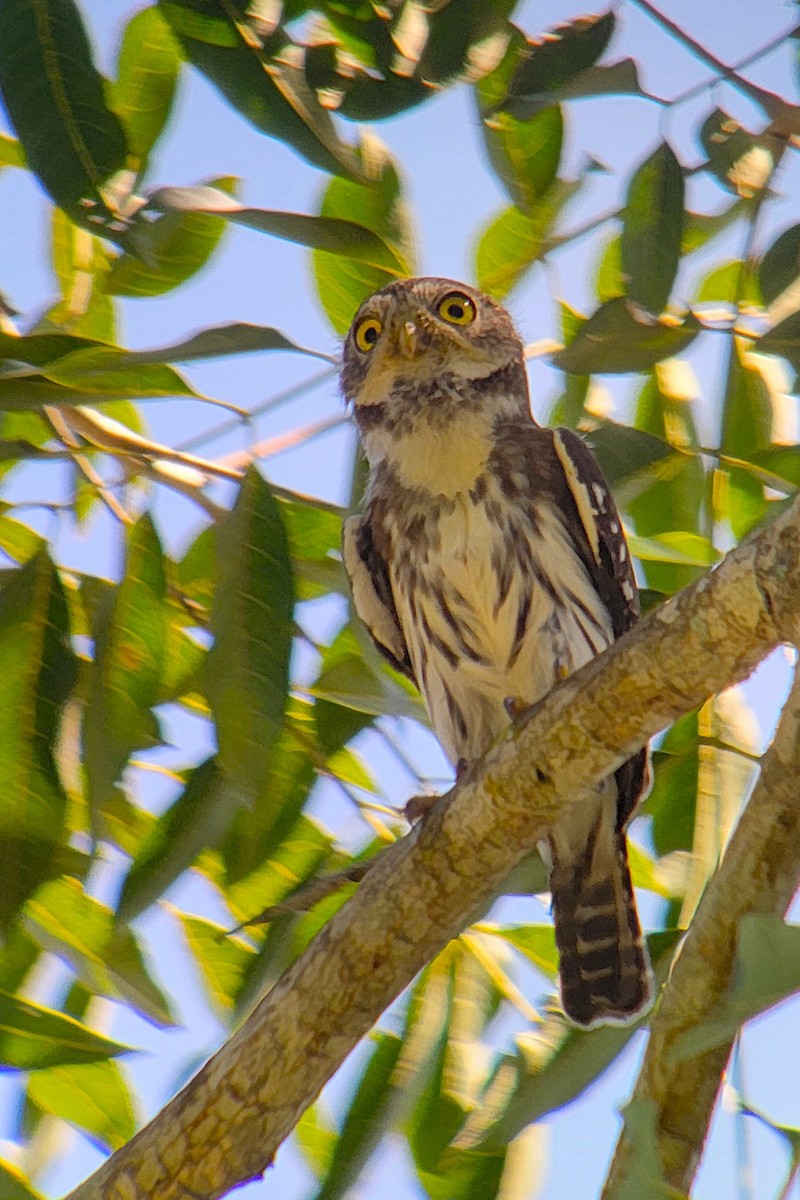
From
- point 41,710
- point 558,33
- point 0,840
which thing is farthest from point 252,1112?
point 558,33

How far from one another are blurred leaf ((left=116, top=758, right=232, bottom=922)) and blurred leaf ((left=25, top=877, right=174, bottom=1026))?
0.44 ft

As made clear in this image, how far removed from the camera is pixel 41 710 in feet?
10.6

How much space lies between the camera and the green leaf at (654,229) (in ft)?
10.2

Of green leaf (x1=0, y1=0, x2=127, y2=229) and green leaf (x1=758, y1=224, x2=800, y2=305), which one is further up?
green leaf (x1=758, y1=224, x2=800, y2=305)

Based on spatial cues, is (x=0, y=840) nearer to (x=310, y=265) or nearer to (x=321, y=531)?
(x=321, y=531)

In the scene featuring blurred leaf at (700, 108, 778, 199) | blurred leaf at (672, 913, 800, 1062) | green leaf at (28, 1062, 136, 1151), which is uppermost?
blurred leaf at (700, 108, 778, 199)

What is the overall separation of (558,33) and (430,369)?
4.37 ft

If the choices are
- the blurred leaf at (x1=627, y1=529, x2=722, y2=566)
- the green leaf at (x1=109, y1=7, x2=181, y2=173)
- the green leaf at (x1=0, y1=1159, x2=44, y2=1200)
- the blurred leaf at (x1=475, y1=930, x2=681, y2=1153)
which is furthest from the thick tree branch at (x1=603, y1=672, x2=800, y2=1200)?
the green leaf at (x1=109, y1=7, x2=181, y2=173)

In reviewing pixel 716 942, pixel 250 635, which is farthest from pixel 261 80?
pixel 716 942

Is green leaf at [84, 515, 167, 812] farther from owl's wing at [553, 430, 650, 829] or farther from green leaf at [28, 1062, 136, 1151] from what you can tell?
owl's wing at [553, 430, 650, 829]

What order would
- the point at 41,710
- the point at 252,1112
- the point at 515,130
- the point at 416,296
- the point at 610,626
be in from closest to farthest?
the point at 252,1112
the point at 41,710
the point at 515,130
the point at 610,626
the point at 416,296

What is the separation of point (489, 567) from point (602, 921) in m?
1.01

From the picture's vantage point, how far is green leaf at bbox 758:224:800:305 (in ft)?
10.2

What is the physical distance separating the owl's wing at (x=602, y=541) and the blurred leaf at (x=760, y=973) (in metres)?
2.08
